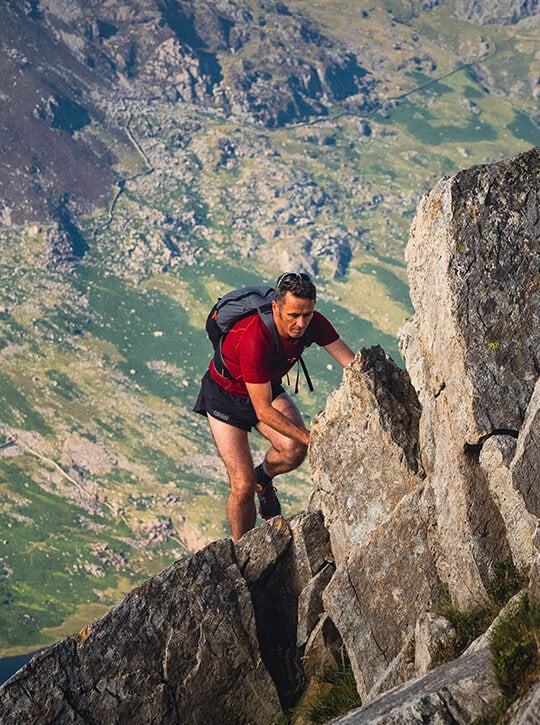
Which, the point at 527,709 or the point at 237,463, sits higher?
the point at 527,709

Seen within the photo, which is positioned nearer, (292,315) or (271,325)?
(292,315)

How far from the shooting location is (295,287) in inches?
811

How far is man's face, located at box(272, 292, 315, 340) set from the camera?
67.8 ft

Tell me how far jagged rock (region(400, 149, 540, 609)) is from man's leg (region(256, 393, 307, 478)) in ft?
13.0

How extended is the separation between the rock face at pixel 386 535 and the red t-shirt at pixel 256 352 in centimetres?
146

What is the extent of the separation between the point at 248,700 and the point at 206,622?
6.88 feet

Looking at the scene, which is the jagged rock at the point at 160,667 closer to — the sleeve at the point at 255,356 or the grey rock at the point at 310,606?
the grey rock at the point at 310,606

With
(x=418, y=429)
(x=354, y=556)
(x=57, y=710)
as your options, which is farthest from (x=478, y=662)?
(x=57, y=710)

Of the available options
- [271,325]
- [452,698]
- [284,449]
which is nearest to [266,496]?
[284,449]

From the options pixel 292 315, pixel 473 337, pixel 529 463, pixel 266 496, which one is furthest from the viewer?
pixel 266 496

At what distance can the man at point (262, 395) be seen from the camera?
826 inches

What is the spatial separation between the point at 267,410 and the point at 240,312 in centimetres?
273

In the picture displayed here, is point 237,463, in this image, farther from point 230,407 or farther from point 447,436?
point 447,436

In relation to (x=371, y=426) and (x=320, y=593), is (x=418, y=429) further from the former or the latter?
(x=320, y=593)
